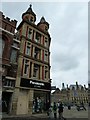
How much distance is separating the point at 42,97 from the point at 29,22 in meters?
12.8

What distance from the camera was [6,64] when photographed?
21000mm

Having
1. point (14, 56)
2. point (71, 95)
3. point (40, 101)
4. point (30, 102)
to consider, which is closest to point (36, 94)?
point (40, 101)

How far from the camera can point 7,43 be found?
22.0m

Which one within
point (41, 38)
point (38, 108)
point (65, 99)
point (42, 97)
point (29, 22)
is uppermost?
point (29, 22)

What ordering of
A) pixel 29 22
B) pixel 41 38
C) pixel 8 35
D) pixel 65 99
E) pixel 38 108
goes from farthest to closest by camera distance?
pixel 65 99, pixel 41 38, pixel 29 22, pixel 38 108, pixel 8 35

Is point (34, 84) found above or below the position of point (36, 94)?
above

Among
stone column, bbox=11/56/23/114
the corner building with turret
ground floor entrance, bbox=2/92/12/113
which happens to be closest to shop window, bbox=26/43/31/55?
the corner building with turret

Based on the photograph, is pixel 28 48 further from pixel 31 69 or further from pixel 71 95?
pixel 71 95

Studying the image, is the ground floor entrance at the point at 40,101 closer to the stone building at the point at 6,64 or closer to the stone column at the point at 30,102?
the stone column at the point at 30,102

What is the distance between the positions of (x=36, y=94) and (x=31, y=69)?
13.1 ft

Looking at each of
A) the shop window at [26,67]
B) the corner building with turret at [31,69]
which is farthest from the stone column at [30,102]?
the shop window at [26,67]

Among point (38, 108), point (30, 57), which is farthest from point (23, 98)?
point (30, 57)

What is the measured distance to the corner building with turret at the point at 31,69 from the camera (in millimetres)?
23303

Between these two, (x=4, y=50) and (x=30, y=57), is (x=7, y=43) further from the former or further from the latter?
(x=30, y=57)
